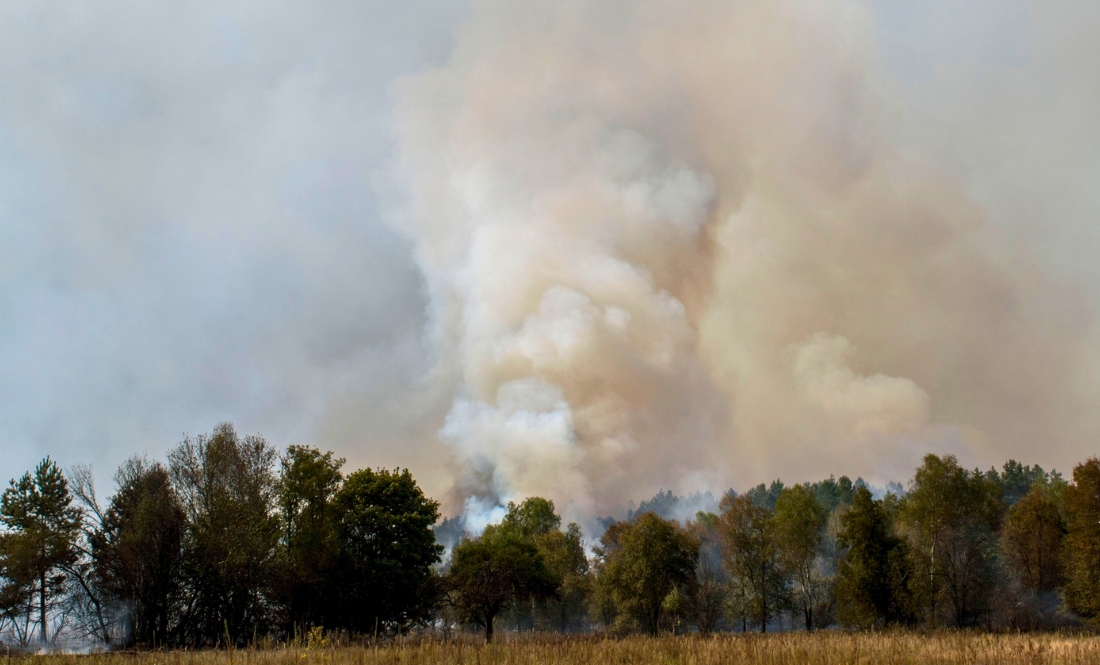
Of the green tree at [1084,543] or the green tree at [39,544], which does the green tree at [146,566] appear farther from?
the green tree at [1084,543]

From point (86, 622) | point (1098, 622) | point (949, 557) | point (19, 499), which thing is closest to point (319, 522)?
point (86, 622)

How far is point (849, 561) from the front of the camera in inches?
2667

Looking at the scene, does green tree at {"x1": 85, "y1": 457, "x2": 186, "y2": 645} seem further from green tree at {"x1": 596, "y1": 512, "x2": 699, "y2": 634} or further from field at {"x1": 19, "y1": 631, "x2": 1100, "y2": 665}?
green tree at {"x1": 596, "y1": 512, "x2": 699, "y2": 634}

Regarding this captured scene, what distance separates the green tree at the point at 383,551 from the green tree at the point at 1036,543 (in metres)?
58.0

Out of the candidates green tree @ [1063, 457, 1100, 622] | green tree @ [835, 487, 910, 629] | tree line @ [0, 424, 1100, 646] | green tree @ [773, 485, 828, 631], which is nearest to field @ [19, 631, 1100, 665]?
tree line @ [0, 424, 1100, 646]

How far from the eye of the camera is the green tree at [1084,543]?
56156 millimetres

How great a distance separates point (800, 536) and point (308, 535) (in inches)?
2043

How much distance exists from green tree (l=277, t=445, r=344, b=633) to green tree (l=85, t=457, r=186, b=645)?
26.4 feet

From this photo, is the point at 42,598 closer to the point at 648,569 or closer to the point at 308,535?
the point at 308,535

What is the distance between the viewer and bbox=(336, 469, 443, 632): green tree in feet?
197

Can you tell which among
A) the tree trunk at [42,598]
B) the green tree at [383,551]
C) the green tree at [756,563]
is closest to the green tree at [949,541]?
the green tree at [756,563]

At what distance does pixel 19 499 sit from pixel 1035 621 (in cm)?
9555

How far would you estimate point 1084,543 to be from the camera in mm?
57344

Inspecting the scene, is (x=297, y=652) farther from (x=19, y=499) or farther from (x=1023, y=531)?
(x=1023, y=531)
